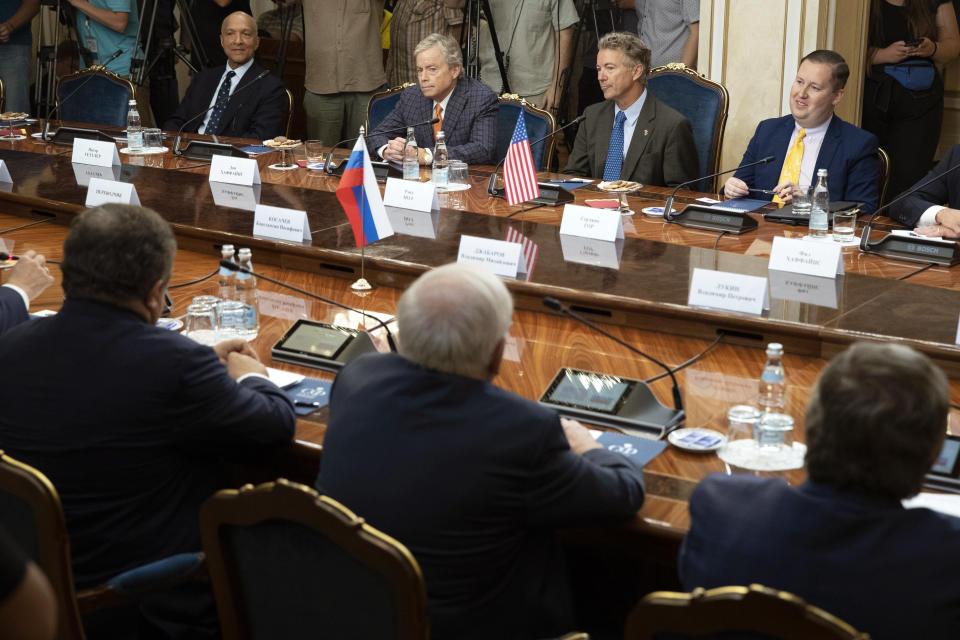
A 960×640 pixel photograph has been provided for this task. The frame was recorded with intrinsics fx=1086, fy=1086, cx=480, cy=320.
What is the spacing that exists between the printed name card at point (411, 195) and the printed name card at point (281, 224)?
48 cm

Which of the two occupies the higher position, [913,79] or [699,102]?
[913,79]

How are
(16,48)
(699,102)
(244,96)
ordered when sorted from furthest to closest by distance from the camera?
1. (16,48)
2. (244,96)
3. (699,102)

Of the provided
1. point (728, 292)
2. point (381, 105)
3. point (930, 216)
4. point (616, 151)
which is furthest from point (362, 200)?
point (381, 105)

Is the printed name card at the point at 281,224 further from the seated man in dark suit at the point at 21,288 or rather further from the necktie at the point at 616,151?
the necktie at the point at 616,151

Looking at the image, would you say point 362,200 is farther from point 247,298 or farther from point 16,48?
point 16,48

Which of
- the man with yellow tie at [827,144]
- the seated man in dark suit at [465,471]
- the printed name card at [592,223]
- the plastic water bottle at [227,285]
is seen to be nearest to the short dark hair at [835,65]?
the man with yellow tie at [827,144]

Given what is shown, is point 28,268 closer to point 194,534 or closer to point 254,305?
point 254,305

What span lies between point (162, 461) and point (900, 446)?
3.97 ft

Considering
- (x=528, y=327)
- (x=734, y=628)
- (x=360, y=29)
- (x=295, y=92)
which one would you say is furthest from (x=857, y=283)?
(x=295, y=92)

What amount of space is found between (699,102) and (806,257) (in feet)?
5.85

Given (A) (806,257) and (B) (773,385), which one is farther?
(A) (806,257)

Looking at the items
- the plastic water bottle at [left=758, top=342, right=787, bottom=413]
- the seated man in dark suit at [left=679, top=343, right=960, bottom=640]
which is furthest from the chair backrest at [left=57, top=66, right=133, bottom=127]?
the seated man in dark suit at [left=679, top=343, right=960, bottom=640]

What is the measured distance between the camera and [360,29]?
594 centimetres

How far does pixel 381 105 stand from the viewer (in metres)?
4.98
